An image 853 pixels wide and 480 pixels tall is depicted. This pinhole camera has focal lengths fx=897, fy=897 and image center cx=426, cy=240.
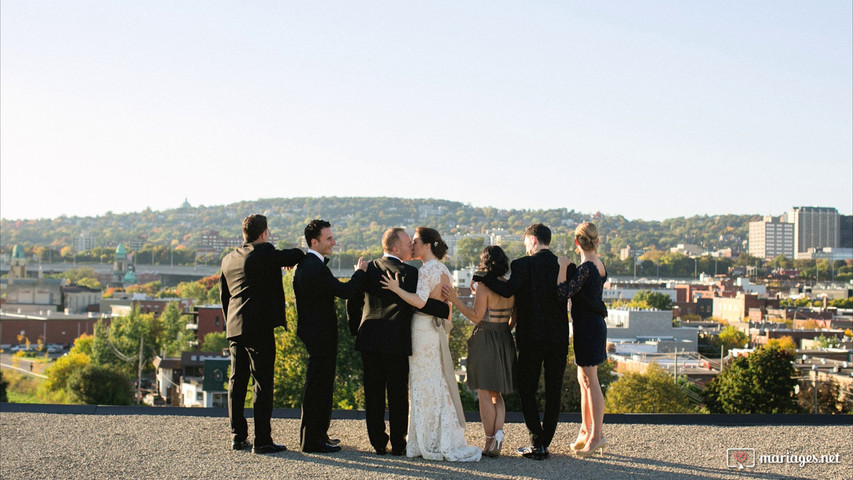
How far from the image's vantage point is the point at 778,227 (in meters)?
179

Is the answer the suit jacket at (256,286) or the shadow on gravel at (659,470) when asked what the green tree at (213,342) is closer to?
the suit jacket at (256,286)

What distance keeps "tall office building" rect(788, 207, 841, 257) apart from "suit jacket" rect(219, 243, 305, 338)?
18293cm

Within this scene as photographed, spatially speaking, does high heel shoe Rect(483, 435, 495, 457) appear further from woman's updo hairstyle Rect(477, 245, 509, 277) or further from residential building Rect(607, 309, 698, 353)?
residential building Rect(607, 309, 698, 353)

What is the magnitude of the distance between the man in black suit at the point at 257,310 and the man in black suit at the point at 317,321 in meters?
0.12

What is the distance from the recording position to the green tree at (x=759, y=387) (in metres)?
20.4

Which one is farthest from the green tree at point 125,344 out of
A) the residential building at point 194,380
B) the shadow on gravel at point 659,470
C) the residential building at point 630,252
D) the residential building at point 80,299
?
the residential building at point 630,252

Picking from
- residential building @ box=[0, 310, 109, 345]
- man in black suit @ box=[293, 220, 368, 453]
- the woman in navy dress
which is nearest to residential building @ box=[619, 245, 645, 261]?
residential building @ box=[0, 310, 109, 345]

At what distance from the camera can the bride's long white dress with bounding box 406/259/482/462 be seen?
545 cm

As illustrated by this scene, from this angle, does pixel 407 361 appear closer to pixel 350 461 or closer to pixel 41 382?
pixel 350 461

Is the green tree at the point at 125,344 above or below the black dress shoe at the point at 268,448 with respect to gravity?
below

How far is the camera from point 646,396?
26.6m

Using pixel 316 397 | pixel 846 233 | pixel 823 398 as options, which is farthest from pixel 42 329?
pixel 846 233

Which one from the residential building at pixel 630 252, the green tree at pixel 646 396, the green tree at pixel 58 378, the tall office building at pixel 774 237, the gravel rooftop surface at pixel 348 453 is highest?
the tall office building at pixel 774 237

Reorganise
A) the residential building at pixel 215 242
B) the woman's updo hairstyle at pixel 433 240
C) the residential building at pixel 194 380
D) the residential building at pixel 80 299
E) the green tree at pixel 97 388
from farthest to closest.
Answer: the residential building at pixel 215 242, the residential building at pixel 80 299, the green tree at pixel 97 388, the residential building at pixel 194 380, the woman's updo hairstyle at pixel 433 240
